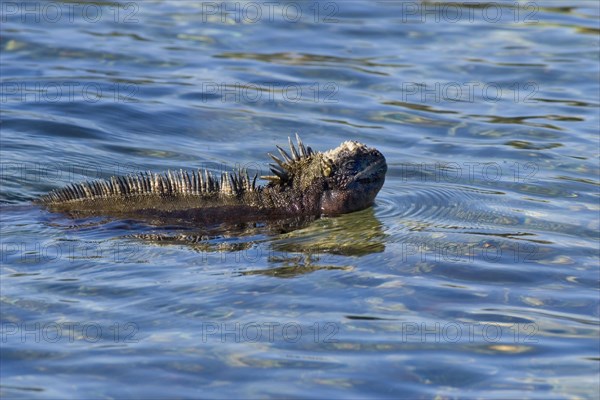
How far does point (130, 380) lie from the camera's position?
23.1 ft

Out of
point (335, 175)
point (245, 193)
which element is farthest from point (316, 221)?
point (245, 193)

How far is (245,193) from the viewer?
33.2ft

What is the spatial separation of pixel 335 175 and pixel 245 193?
0.80 metres

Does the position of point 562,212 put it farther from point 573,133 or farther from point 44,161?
point 44,161

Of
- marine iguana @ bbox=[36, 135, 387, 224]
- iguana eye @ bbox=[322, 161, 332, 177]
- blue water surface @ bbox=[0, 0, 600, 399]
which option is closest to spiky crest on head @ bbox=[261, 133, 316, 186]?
marine iguana @ bbox=[36, 135, 387, 224]

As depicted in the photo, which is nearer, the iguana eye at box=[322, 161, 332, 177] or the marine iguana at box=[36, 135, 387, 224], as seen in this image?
the marine iguana at box=[36, 135, 387, 224]

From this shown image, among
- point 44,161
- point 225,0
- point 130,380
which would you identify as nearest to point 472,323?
point 130,380

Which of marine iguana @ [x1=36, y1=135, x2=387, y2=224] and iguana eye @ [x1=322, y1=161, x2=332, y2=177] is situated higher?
iguana eye @ [x1=322, y1=161, x2=332, y2=177]

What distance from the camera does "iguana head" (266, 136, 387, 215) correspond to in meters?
10.1

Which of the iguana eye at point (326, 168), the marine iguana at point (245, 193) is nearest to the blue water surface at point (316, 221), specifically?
the marine iguana at point (245, 193)

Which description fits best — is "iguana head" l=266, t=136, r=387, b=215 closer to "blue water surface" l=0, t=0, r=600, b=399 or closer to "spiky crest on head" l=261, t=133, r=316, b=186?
"spiky crest on head" l=261, t=133, r=316, b=186

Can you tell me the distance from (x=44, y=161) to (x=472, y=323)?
18.8ft

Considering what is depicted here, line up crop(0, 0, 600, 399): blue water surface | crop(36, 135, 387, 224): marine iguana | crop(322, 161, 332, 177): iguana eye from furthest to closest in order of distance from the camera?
1. crop(322, 161, 332, 177): iguana eye
2. crop(36, 135, 387, 224): marine iguana
3. crop(0, 0, 600, 399): blue water surface

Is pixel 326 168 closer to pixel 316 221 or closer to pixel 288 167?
pixel 288 167
